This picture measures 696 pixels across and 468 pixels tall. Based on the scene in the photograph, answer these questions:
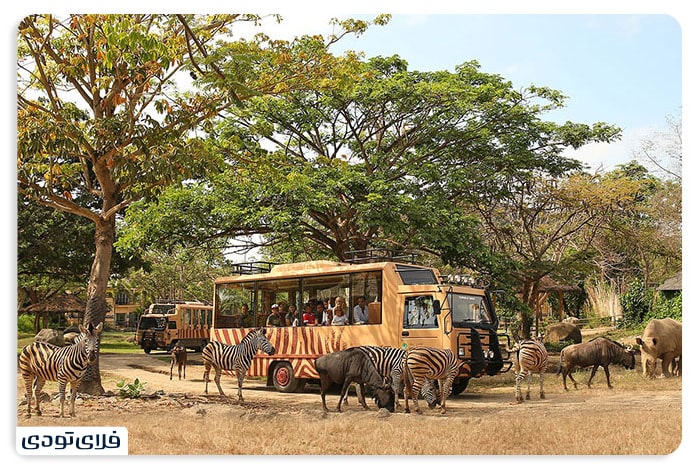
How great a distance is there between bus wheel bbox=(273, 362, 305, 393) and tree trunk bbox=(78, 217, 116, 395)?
308 centimetres

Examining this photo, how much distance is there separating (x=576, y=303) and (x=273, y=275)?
19977mm

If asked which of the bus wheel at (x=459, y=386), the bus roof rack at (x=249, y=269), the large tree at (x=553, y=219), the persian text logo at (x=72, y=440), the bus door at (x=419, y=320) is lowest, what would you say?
the persian text logo at (x=72, y=440)

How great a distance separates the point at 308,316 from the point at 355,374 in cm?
317

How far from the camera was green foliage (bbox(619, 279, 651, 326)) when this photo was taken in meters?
19.4

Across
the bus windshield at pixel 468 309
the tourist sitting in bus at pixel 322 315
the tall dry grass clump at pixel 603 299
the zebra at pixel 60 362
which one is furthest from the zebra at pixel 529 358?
the tall dry grass clump at pixel 603 299

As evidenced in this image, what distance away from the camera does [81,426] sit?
9.16 meters

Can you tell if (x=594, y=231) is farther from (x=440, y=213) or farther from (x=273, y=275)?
(x=273, y=275)

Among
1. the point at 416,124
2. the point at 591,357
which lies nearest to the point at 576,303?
the point at 416,124

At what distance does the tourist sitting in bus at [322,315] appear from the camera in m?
13.2

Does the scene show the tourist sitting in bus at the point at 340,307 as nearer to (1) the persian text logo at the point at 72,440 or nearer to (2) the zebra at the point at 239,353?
(2) the zebra at the point at 239,353

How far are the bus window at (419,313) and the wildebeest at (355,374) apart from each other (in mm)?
1941

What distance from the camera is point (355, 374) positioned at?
1037 cm

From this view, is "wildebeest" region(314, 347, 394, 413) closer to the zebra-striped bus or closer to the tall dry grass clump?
the zebra-striped bus

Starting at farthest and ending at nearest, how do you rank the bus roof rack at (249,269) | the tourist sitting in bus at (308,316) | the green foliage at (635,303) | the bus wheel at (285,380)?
the green foliage at (635,303) → the bus roof rack at (249,269) → the bus wheel at (285,380) → the tourist sitting in bus at (308,316)
